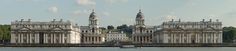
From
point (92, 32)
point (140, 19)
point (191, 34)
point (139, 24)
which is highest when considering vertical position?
point (140, 19)

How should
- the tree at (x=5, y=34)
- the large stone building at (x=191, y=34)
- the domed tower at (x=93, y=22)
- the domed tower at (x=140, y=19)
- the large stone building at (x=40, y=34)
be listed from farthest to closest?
the domed tower at (x=93, y=22) < the domed tower at (x=140, y=19) < the large stone building at (x=191, y=34) < the large stone building at (x=40, y=34) < the tree at (x=5, y=34)

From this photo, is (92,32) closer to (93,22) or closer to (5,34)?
(93,22)

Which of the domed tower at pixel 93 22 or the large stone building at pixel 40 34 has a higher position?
the domed tower at pixel 93 22

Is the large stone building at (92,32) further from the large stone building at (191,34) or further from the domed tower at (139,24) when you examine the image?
the large stone building at (191,34)

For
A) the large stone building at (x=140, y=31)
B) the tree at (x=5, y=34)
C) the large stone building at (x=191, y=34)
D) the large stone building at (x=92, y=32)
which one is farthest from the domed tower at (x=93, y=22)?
the large stone building at (x=191, y=34)

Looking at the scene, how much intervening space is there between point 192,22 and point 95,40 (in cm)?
2485

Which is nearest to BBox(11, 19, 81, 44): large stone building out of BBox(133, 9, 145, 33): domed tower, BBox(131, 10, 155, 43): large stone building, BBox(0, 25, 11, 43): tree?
BBox(0, 25, 11, 43): tree

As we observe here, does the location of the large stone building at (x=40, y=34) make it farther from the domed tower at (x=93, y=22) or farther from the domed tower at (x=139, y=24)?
the domed tower at (x=139, y=24)

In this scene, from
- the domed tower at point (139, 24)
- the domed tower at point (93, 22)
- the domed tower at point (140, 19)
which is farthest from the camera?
the domed tower at point (93, 22)

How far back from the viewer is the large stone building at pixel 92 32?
598 ft

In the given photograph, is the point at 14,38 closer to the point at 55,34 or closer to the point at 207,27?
the point at 55,34

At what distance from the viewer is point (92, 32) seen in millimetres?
183750

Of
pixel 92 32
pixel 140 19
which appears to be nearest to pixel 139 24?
pixel 140 19

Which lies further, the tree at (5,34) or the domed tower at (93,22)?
the domed tower at (93,22)
